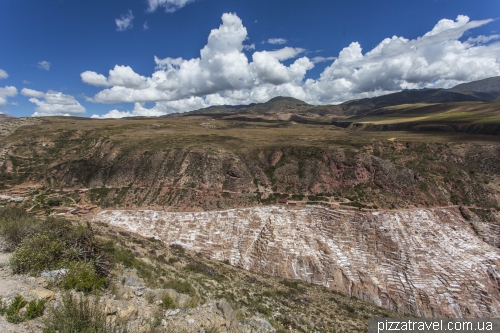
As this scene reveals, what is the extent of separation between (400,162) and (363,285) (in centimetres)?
3526

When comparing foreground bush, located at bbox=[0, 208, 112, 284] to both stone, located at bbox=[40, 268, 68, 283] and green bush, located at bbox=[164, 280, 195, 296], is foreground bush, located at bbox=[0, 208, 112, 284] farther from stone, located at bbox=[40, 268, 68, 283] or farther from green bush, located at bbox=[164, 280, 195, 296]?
green bush, located at bbox=[164, 280, 195, 296]

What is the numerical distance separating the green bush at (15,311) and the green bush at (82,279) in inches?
115

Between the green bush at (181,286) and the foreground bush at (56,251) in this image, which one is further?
the green bush at (181,286)

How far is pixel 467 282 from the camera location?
116ft

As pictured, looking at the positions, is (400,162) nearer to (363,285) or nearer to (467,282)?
(467,282)

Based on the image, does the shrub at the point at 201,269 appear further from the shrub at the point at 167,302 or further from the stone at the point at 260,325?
the shrub at the point at 167,302

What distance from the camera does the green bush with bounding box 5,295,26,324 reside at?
405 inches

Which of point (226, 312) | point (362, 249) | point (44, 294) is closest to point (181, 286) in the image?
point (226, 312)

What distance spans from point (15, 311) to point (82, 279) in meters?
4.14

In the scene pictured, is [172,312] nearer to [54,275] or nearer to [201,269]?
[54,275]

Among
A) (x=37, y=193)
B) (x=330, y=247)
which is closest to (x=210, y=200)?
(x=330, y=247)

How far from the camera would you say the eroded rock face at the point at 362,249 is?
3472cm

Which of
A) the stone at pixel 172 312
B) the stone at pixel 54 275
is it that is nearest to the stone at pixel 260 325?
the stone at pixel 172 312

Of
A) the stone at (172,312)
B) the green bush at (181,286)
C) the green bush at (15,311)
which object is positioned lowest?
the green bush at (181,286)
